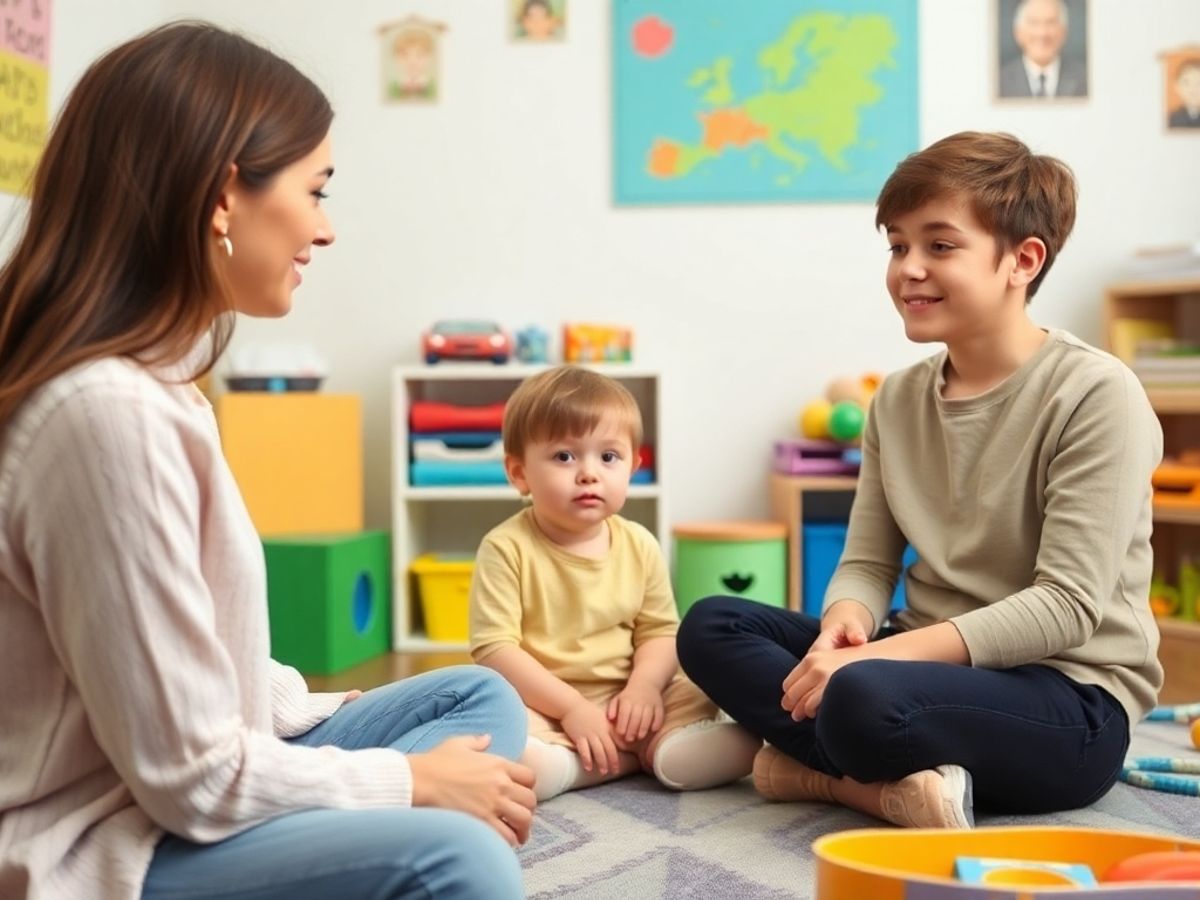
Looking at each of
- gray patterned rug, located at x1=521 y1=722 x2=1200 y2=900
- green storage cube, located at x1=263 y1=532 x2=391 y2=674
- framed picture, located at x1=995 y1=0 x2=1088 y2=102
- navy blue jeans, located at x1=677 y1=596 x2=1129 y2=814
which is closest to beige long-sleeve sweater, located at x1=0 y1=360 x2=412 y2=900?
gray patterned rug, located at x1=521 y1=722 x2=1200 y2=900

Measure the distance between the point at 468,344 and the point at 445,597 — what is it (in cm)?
54

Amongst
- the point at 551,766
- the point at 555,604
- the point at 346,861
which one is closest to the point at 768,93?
the point at 555,604

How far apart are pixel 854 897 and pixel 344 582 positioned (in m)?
1.88

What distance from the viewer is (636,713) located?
158 cm

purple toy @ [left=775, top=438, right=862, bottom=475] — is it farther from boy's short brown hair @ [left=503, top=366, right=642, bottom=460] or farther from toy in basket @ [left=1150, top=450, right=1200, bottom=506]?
boy's short brown hair @ [left=503, top=366, right=642, bottom=460]

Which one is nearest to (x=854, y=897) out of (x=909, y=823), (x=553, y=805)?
(x=909, y=823)

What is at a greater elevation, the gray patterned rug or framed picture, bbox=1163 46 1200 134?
framed picture, bbox=1163 46 1200 134

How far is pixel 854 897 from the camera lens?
825 millimetres

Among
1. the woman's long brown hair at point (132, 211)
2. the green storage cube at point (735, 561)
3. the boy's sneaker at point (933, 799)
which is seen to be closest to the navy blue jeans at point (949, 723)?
the boy's sneaker at point (933, 799)

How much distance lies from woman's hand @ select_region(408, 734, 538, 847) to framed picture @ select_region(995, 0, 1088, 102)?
2.60 metres

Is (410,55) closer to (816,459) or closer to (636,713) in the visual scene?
(816,459)

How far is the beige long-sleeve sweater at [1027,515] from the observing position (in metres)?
1.32

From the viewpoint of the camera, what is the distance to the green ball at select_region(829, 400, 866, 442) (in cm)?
284

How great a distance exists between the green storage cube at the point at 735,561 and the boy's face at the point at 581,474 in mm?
1159
